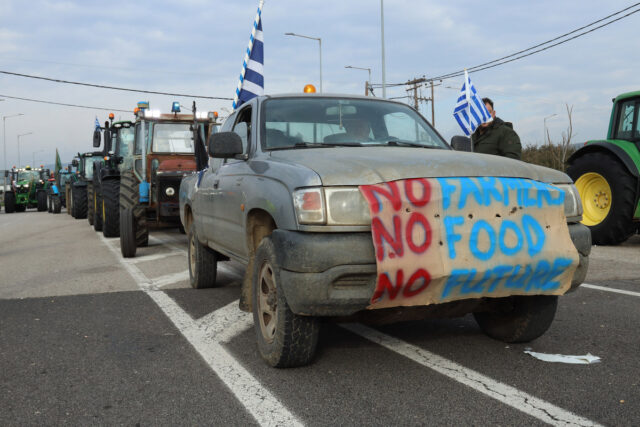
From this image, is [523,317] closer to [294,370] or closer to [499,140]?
[294,370]

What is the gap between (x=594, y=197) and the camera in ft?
33.1

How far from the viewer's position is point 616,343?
4.18 meters

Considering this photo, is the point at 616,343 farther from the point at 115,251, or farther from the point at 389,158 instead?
the point at 115,251

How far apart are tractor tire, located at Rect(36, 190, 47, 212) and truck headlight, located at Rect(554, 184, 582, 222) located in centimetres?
3399

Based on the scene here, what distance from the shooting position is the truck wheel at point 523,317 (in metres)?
3.96

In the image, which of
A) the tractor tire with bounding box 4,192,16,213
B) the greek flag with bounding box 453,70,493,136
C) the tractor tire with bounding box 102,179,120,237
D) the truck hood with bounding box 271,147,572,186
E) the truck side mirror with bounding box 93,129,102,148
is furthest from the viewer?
the tractor tire with bounding box 4,192,16,213

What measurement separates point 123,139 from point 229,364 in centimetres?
1120

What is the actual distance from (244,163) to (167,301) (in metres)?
2.06

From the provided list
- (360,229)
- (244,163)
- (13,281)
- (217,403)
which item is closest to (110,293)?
(13,281)

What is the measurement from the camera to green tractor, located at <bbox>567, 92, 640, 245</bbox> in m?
9.23

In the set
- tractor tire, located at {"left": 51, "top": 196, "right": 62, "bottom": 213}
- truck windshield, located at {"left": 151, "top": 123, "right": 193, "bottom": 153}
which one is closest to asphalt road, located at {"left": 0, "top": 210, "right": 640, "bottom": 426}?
truck windshield, located at {"left": 151, "top": 123, "right": 193, "bottom": 153}

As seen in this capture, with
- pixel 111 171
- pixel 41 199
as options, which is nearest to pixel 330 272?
pixel 111 171

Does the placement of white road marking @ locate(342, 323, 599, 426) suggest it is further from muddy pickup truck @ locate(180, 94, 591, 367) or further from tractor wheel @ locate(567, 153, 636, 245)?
tractor wheel @ locate(567, 153, 636, 245)

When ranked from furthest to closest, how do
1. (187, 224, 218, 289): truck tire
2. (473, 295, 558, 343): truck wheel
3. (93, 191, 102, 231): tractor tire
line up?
(93, 191, 102, 231): tractor tire, (187, 224, 218, 289): truck tire, (473, 295, 558, 343): truck wheel
